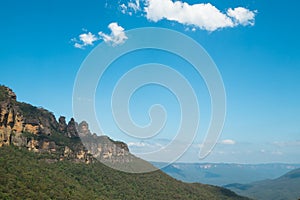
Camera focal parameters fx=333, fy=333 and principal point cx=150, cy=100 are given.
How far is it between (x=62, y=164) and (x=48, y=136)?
9.36 metres

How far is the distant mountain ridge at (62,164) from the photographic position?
5494 cm

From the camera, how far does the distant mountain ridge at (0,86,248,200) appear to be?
54.9 meters

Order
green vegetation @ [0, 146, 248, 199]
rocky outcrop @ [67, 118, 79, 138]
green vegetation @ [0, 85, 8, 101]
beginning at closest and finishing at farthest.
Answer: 1. green vegetation @ [0, 146, 248, 199]
2. green vegetation @ [0, 85, 8, 101]
3. rocky outcrop @ [67, 118, 79, 138]

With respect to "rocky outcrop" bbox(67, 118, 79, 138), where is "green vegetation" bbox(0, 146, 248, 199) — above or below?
below

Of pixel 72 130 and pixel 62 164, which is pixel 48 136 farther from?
pixel 72 130

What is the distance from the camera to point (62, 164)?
262ft

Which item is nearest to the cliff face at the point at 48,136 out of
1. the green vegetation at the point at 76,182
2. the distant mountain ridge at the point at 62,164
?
the distant mountain ridge at the point at 62,164

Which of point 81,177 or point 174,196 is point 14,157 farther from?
point 174,196

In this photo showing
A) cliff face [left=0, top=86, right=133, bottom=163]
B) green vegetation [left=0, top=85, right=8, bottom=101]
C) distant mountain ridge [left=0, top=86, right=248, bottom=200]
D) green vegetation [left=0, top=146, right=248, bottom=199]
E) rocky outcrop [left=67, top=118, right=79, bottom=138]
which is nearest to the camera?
green vegetation [left=0, top=146, right=248, bottom=199]

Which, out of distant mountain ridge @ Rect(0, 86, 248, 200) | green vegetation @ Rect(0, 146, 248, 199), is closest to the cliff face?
distant mountain ridge @ Rect(0, 86, 248, 200)

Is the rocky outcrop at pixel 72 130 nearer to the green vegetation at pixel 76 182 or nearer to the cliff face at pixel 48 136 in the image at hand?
the cliff face at pixel 48 136

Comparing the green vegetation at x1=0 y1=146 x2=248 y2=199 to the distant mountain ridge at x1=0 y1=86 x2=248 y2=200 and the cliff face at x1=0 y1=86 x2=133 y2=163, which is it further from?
the cliff face at x1=0 y1=86 x2=133 y2=163

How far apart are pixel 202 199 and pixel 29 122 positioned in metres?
51.7

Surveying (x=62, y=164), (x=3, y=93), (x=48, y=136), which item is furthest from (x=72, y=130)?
(x=3, y=93)
